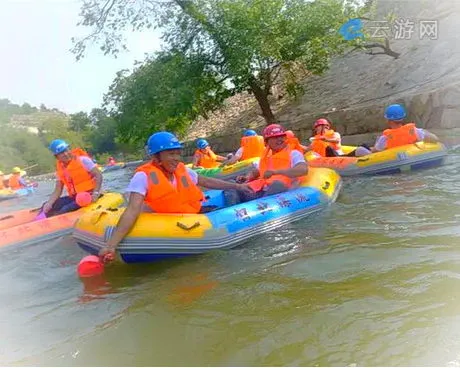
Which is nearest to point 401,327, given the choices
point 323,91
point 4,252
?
point 4,252

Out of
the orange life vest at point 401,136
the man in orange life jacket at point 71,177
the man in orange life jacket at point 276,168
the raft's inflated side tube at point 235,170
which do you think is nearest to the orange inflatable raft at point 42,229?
the man in orange life jacket at point 71,177

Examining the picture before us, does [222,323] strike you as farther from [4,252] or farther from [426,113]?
[426,113]

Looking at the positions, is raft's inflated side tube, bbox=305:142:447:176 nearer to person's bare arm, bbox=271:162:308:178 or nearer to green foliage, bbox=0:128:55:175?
person's bare arm, bbox=271:162:308:178

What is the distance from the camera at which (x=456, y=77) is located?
10891 millimetres

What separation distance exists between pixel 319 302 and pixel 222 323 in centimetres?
56

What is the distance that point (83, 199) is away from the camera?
20.4ft

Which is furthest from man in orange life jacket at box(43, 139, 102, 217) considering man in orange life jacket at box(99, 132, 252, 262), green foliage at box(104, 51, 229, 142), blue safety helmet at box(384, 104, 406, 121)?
green foliage at box(104, 51, 229, 142)

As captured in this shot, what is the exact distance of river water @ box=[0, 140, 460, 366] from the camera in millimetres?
2402

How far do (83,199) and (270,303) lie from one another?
12.7 feet

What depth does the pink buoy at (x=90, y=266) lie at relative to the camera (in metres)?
3.99

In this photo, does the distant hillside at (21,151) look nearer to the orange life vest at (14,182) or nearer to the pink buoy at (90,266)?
the orange life vest at (14,182)

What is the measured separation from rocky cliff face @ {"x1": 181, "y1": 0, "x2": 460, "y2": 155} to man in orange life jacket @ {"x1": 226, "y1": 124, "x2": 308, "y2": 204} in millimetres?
5734

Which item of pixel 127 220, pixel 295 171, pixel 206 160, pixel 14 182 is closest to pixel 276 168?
pixel 295 171

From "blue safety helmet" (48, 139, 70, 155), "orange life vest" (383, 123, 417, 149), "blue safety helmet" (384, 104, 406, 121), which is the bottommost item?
"orange life vest" (383, 123, 417, 149)
